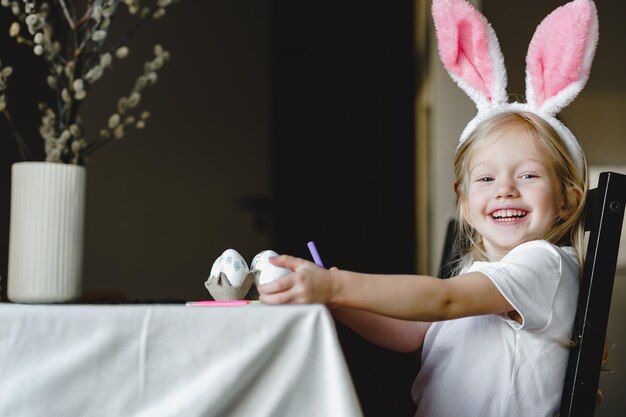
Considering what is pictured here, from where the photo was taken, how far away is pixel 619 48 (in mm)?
2111

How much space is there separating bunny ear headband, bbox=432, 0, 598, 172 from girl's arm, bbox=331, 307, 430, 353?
0.31 m

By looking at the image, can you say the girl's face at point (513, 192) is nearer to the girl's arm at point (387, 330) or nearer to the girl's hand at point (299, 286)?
the girl's arm at point (387, 330)

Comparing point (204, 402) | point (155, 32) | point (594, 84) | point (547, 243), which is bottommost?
point (204, 402)

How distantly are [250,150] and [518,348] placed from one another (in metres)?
3.74

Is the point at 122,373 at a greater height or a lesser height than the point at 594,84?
lesser

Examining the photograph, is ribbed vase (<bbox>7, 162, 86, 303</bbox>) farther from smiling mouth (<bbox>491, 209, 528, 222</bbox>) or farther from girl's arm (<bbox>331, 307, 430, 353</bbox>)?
smiling mouth (<bbox>491, 209, 528, 222</bbox>)

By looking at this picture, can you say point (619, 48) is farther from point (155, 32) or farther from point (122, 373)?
point (155, 32)

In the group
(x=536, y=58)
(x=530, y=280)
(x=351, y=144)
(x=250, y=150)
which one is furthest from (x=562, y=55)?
(x=250, y=150)

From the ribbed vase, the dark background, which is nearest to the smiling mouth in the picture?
the ribbed vase

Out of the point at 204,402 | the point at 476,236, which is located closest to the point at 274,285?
the point at 204,402

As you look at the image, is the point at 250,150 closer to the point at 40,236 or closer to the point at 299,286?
the point at 40,236

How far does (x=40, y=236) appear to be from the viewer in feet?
3.91

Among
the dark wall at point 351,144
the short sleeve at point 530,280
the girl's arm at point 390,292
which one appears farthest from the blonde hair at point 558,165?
the dark wall at point 351,144

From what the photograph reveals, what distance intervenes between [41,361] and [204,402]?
0.16m
